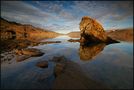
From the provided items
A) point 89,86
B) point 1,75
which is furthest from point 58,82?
point 1,75

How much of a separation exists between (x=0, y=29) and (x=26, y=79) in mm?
87583

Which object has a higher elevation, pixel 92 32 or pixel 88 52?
pixel 92 32

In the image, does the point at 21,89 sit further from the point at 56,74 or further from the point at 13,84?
the point at 56,74

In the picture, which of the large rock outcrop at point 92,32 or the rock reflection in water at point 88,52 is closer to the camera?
the rock reflection in water at point 88,52

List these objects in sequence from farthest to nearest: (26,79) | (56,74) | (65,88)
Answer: (56,74) → (26,79) → (65,88)

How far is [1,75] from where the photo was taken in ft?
31.6

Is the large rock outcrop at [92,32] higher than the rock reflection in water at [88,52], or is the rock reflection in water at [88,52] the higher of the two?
the large rock outcrop at [92,32]

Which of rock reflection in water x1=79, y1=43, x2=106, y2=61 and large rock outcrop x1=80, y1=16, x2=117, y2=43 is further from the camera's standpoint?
large rock outcrop x1=80, y1=16, x2=117, y2=43

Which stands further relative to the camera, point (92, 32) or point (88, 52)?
point (92, 32)

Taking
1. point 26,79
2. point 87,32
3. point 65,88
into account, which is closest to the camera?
point 65,88

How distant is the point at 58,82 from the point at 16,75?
4.13 meters

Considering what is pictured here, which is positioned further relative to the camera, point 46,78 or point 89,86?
point 46,78

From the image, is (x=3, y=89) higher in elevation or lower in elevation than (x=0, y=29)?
lower

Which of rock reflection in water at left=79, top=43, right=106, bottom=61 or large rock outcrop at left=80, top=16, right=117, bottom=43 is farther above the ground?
large rock outcrop at left=80, top=16, right=117, bottom=43
